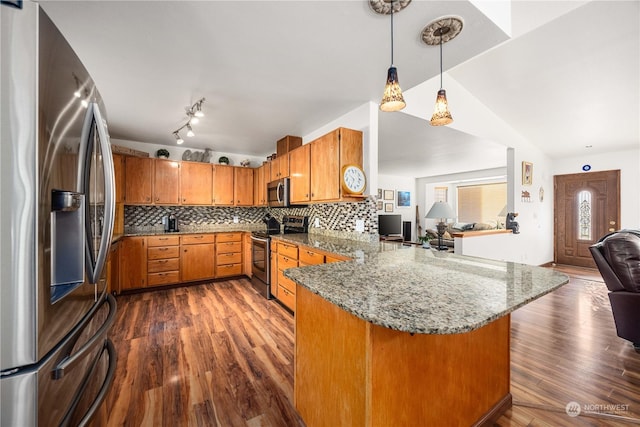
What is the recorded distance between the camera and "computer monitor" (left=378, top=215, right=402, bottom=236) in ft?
23.2

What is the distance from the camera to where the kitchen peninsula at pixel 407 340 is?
0.89 metres

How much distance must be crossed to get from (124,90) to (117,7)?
1.29 metres

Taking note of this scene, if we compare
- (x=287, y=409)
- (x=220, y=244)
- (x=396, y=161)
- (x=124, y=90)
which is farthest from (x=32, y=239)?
(x=396, y=161)

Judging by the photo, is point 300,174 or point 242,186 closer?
point 300,174

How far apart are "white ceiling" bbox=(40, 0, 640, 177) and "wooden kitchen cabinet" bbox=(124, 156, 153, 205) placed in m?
0.43

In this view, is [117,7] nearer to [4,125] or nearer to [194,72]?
[194,72]

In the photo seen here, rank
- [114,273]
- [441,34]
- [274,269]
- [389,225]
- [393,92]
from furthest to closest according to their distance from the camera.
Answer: [389,225] < [114,273] < [274,269] < [441,34] < [393,92]

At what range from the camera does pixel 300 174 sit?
11.2 feet

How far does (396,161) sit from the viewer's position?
19.5ft

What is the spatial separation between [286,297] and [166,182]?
9.34 ft

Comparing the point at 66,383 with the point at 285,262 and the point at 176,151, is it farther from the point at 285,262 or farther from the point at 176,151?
the point at 176,151

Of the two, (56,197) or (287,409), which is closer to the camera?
(56,197)

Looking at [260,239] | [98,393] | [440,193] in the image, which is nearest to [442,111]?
[98,393]

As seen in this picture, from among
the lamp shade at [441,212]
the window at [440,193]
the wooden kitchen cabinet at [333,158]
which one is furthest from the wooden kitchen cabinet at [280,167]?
the window at [440,193]
